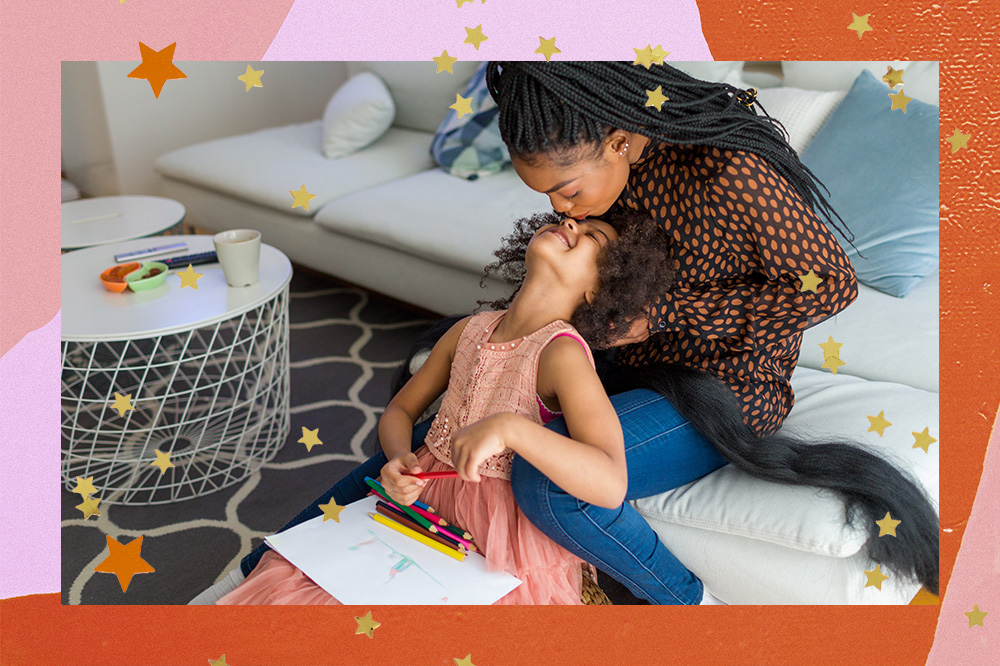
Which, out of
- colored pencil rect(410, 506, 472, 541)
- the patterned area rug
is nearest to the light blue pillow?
the patterned area rug

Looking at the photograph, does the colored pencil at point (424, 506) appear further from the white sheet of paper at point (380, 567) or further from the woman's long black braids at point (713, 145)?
the woman's long black braids at point (713, 145)

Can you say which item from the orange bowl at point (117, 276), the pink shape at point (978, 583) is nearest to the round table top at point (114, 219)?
the orange bowl at point (117, 276)

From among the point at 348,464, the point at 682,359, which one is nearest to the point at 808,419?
the point at 682,359

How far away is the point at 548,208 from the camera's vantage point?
2.13 m

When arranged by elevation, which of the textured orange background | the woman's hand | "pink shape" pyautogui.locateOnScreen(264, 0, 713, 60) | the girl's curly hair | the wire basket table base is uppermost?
"pink shape" pyautogui.locateOnScreen(264, 0, 713, 60)

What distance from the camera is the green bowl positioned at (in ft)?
5.64

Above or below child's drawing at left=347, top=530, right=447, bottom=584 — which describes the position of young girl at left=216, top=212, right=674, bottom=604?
above

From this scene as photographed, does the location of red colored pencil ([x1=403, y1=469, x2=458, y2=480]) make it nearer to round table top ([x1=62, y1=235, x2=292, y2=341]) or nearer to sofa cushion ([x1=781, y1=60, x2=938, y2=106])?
round table top ([x1=62, y1=235, x2=292, y2=341])

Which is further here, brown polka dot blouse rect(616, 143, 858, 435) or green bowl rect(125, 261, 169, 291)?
green bowl rect(125, 261, 169, 291)

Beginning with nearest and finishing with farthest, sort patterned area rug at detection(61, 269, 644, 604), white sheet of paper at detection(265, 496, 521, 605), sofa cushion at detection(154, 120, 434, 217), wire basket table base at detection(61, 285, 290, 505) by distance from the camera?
white sheet of paper at detection(265, 496, 521, 605) → patterned area rug at detection(61, 269, 644, 604) → wire basket table base at detection(61, 285, 290, 505) → sofa cushion at detection(154, 120, 434, 217)

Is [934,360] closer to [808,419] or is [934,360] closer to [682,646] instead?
[808,419]

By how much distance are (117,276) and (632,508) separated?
128 cm

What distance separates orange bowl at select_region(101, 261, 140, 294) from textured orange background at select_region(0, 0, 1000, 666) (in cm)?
94

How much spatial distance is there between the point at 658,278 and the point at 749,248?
0.12 meters
